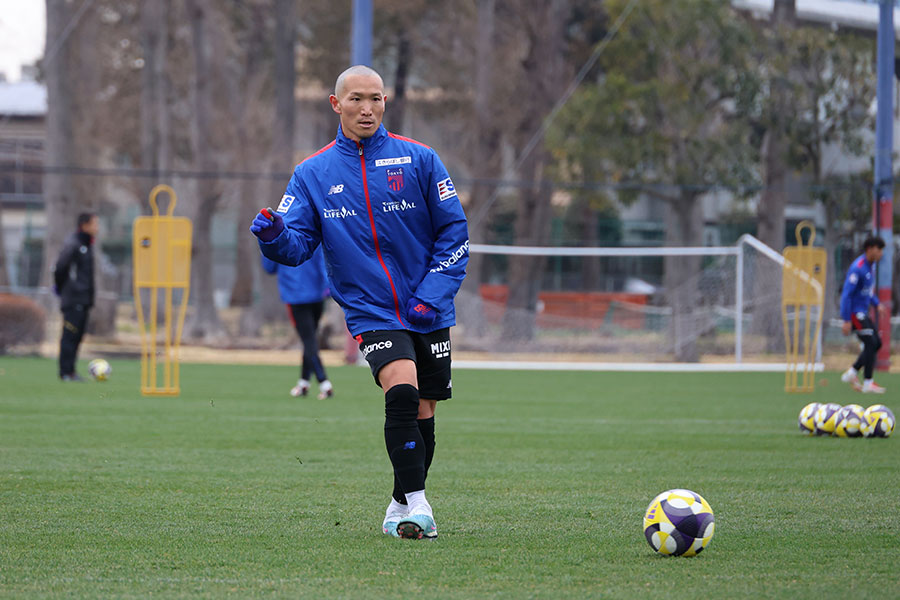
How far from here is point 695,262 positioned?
83.2 feet

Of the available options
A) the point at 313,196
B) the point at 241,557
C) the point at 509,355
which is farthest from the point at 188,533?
the point at 509,355

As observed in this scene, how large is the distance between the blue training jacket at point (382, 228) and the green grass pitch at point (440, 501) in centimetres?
113

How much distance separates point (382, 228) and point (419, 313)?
0.44 m

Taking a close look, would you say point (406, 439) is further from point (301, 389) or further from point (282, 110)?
point (282, 110)

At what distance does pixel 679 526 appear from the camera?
515cm

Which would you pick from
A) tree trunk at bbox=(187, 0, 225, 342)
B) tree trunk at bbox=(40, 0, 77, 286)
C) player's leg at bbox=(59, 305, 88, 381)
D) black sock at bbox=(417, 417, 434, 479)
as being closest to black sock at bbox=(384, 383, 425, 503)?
black sock at bbox=(417, 417, 434, 479)

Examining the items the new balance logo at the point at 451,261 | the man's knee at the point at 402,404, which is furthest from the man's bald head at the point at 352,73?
the man's knee at the point at 402,404

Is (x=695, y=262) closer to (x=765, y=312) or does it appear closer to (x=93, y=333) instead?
(x=765, y=312)

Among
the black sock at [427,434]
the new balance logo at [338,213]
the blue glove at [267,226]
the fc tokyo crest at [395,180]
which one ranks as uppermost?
the fc tokyo crest at [395,180]

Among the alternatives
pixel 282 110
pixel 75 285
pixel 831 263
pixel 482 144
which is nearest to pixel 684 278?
pixel 831 263

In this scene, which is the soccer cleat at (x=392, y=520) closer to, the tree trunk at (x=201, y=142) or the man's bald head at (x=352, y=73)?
the man's bald head at (x=352, y=73)

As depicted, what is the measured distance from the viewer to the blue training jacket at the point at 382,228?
18.4ft

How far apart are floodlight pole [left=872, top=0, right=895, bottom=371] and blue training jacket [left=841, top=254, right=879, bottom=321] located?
5.78 metres

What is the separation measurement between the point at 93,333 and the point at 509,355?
11.2 meters
